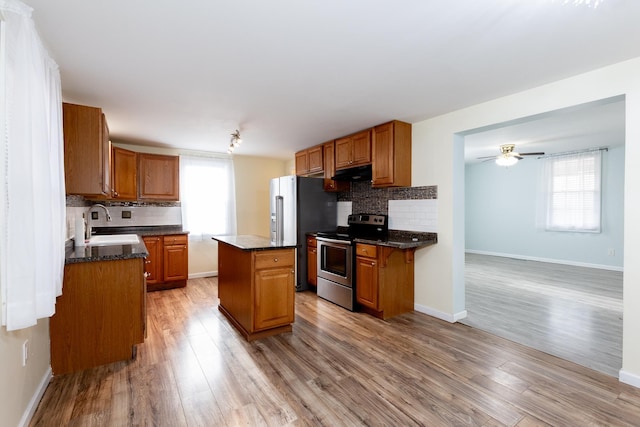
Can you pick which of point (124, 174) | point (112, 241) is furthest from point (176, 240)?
point (112, 241)

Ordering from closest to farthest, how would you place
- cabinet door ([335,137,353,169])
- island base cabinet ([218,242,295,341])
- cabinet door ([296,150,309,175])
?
island base cabinet ([218,242,295,341]), cabinet door ([335,137,353,169]), cabinet door ([296,150,309,175])

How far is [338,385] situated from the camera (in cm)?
208

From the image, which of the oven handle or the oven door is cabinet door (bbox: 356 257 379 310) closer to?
the oven door

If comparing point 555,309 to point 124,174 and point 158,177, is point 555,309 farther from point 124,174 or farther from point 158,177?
point 124,174

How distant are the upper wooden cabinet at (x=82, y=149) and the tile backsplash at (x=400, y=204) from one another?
3.22 metres

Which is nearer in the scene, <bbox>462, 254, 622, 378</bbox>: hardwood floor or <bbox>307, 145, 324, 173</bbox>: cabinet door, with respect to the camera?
<bbox>462, 254, 622, 378</bbox>: hardwood floor

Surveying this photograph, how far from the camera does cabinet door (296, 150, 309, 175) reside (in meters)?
5.05

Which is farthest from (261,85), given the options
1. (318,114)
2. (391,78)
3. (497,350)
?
(497,350)

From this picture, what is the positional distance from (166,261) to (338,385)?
11.5ft

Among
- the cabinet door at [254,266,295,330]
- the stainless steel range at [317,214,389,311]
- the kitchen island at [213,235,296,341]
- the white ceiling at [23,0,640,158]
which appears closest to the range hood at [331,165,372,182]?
the stainless steel range at [317,214,389,311]

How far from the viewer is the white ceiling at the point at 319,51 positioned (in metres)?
1.59

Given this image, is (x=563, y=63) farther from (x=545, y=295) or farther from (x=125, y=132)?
(x=125, y=132)

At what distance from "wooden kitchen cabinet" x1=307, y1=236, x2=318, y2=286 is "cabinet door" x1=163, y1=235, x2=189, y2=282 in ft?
6.40

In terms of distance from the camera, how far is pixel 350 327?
3.11m
